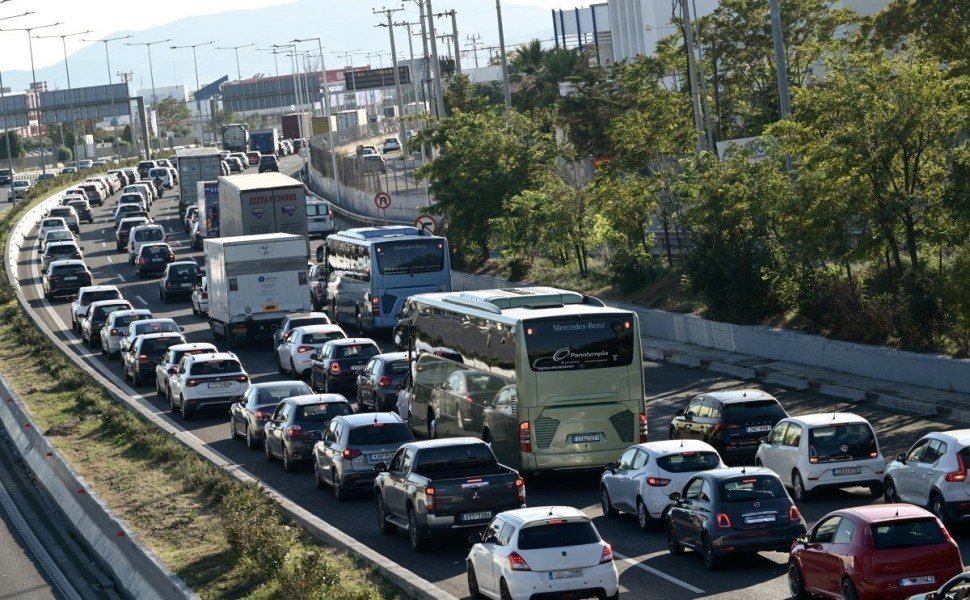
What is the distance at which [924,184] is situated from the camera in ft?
116

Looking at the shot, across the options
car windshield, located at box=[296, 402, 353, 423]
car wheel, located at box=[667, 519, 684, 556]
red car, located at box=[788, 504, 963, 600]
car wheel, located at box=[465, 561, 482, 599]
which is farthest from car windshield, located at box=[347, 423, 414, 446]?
red car, located at box=[788, 504, 963, 600]

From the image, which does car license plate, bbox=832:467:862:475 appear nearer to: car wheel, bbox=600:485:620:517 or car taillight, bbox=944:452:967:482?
car taillight, bbox=944:452:967:482

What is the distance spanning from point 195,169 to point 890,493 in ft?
237

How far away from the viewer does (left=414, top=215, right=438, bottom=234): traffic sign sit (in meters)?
57.1

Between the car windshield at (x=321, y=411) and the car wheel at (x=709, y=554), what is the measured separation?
11177 millimetres

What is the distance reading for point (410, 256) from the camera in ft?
148

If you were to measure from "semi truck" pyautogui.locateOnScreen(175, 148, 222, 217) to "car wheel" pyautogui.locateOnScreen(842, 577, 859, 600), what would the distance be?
7507 cm

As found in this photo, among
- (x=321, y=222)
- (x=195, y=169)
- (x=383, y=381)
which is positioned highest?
(x=195, y=169)

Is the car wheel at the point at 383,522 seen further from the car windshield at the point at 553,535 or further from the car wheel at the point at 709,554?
the car windshield at the point at 553,535

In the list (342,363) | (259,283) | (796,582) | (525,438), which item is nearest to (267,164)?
(259,283)

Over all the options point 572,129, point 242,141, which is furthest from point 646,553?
point 242,141

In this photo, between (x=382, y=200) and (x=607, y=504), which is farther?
(x=382, y=200)

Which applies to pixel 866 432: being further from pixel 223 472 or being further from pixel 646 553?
pixel 223 472

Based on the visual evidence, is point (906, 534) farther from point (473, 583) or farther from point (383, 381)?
point (383, 381)
